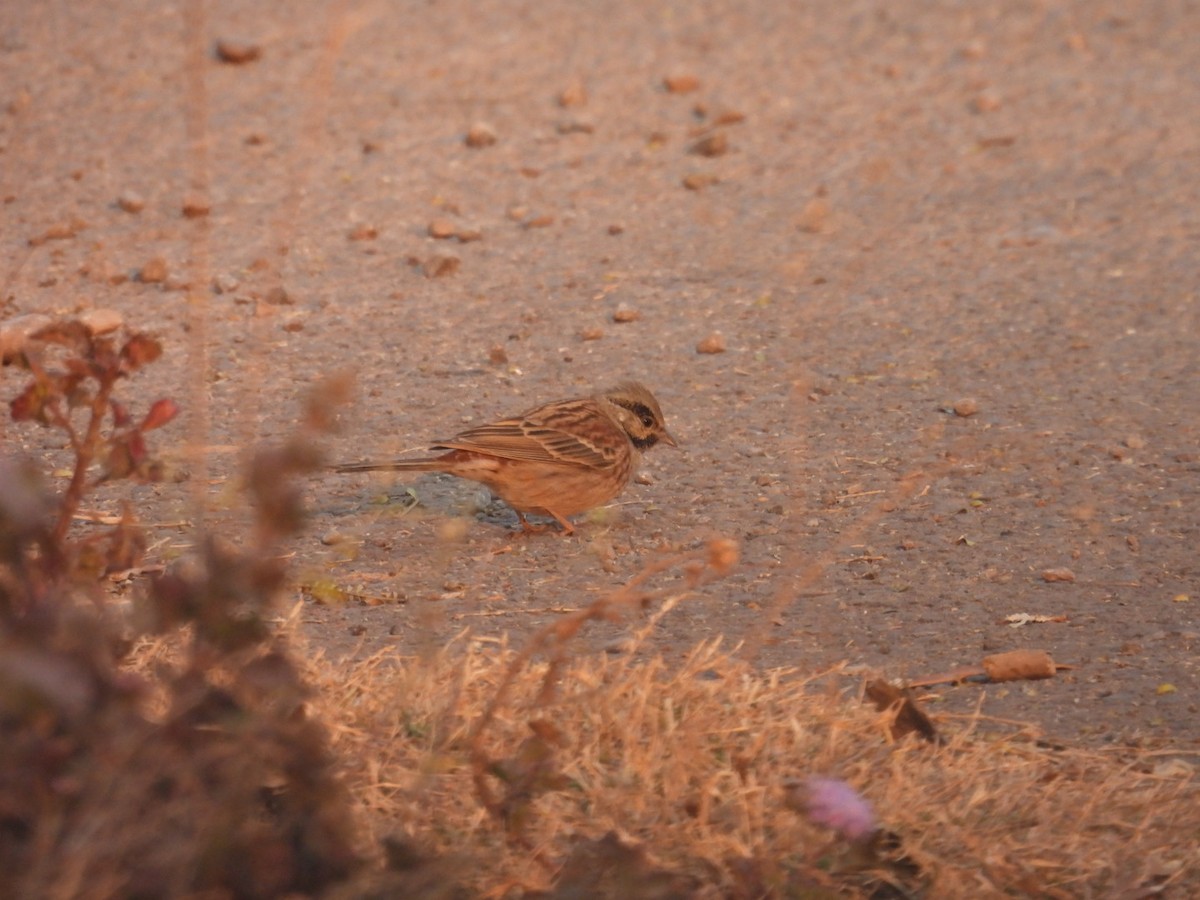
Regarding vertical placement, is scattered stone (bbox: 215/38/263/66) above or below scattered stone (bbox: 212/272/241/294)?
above

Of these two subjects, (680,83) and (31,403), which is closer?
(31,403)

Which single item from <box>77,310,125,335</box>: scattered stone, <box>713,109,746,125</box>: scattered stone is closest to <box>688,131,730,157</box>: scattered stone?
<box>713,109,746,125</box>: scattered stone

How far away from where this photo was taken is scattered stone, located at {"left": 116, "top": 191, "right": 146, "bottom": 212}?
8.39 metres

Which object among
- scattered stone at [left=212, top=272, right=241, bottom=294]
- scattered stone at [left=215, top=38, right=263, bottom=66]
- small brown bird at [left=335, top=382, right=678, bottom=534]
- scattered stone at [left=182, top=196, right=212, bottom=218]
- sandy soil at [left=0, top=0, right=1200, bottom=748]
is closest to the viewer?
sandy soil at [left=0, top=0, right=1200, bottom=748]

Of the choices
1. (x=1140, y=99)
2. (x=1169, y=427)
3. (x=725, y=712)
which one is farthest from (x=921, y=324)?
(x=725, y=712)

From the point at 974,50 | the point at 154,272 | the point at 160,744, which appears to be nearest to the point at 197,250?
the point at 154,272

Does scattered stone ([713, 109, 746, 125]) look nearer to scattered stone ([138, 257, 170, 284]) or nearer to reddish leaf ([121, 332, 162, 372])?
scattered stone ([138, 257, 170, 284])

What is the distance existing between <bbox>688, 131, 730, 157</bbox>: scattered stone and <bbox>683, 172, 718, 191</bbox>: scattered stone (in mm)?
295

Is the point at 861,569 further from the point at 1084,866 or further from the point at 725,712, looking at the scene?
the point at 1084,866

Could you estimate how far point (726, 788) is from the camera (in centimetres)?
353

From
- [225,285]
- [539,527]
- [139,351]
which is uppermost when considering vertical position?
[139,351]

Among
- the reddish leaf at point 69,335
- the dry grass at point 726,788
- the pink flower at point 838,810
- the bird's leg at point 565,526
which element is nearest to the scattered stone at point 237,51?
the bird's leg at point 565,526

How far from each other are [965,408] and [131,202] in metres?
4.14

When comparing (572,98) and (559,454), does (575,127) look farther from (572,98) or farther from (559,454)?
(559,454)
